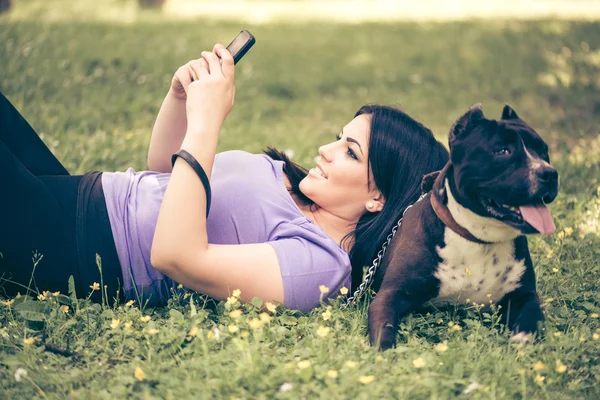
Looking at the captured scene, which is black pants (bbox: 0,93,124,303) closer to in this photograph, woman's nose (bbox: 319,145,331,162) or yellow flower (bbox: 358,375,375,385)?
woman's nose (bbox: 319,145,331,162)

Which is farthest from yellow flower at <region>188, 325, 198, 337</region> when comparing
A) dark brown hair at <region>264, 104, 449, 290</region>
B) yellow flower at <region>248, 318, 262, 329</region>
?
dark brown hair at <region>264, 104, 449, 290</region>

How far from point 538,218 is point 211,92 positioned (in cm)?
139

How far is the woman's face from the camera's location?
130 inches

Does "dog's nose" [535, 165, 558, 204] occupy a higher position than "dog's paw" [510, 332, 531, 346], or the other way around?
"dog's nose" [535, 165, 558, 204]

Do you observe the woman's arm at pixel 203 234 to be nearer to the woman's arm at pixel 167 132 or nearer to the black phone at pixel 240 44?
the black phone at pixel 240 44

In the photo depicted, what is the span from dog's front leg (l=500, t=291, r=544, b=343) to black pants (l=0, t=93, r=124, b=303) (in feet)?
5.33

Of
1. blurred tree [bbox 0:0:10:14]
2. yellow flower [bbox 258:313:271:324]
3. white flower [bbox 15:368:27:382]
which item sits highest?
blurred tree [bbox 0:0:10:14]

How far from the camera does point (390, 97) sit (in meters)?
7.68

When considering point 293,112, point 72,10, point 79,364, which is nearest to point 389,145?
point 79,364

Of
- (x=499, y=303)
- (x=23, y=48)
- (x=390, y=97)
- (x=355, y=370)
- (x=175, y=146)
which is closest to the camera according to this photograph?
(x=355, y=370)

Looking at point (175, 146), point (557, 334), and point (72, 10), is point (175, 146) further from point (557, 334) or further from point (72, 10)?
point (72, 10)

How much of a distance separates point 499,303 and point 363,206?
0.75 meters

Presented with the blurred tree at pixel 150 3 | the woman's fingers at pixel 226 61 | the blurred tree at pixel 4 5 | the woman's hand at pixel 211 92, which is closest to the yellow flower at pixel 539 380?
the woman's hand at pixel 211 92

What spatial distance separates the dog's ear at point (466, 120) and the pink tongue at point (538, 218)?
0.38 m
